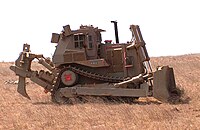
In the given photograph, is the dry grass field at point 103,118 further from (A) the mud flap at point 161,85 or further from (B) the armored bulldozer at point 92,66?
(B) the armored bulldozer at point 92,66

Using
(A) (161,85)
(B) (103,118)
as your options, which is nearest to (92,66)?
(A) (161,85)

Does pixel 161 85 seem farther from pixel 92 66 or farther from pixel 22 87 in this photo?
pixel 22 87

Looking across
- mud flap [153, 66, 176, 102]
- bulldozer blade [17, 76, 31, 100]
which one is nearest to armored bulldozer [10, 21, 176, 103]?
bulldozer blade [17, 76, 31, 100]

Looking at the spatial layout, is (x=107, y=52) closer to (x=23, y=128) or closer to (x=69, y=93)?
(x=69, y=93)

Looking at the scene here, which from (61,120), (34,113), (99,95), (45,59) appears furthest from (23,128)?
(45,59)

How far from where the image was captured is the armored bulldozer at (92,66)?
16359mm

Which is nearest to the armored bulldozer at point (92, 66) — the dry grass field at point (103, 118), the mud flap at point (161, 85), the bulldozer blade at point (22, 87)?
the bulldozer blade at point (22, 87)

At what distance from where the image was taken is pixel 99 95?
16250mm

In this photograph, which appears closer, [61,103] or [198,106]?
[198,106]

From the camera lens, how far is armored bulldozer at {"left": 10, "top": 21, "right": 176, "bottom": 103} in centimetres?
1636

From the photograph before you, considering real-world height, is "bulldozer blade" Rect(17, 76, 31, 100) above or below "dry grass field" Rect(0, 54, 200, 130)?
above

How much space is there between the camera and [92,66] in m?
16.9

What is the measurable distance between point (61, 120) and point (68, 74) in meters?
5.56

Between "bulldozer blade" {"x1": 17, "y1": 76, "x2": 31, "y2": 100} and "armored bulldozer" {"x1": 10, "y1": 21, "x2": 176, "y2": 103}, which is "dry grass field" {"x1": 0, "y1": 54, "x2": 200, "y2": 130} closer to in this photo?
"armored bulldozer" {"x1": 10, "y1": 21, "x2": 176, "y2": 103}
